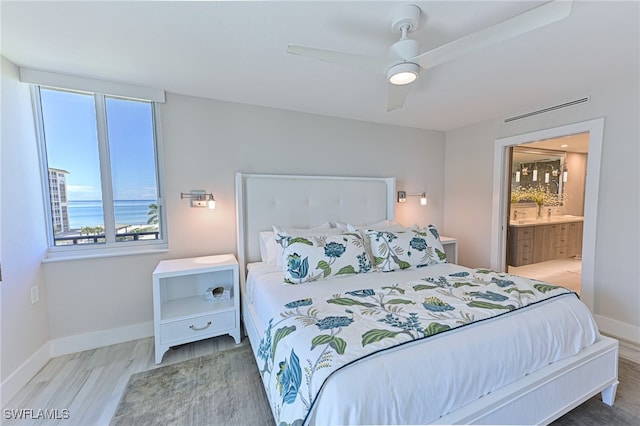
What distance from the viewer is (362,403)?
971 millimetres

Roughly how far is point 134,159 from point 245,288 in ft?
5.39

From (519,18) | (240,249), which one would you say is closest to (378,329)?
(519,18)

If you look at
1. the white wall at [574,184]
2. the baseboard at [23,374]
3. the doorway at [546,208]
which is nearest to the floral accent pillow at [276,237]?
the baseboard at [23,374]

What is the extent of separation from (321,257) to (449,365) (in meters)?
1.18

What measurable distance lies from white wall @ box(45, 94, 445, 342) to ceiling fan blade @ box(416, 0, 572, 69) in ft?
5.85

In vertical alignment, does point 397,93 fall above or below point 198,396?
above

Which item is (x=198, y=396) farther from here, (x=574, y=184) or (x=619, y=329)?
(x=574, y=184)

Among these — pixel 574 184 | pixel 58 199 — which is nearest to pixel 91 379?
pixel 58 199

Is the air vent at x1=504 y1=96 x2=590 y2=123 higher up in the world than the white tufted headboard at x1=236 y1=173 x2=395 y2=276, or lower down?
higher up

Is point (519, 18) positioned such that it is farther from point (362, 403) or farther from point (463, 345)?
point (362, 403)

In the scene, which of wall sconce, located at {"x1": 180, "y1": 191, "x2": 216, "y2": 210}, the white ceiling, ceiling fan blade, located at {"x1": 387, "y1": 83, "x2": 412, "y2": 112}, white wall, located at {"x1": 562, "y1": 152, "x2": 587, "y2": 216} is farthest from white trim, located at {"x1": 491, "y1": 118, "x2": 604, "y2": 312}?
wall sconce, located at {"x1": 180, "y1": 191, "x2": 216, "y2": 210}

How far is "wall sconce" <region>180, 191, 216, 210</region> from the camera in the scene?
8.56ft

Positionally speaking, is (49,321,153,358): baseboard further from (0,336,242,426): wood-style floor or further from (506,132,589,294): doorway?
(506,132,589,294): doorway

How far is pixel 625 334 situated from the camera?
236cm
